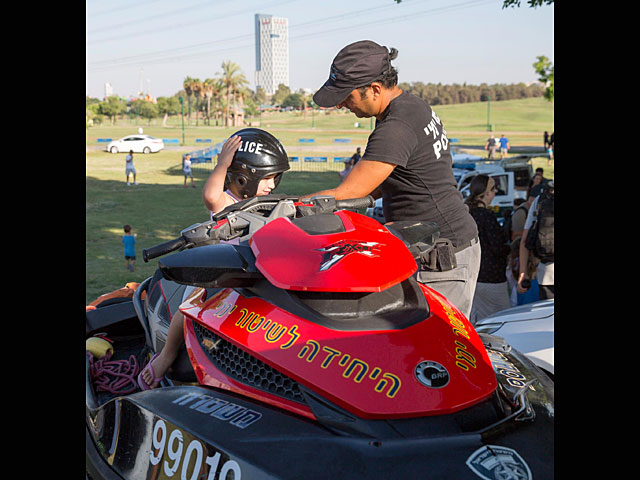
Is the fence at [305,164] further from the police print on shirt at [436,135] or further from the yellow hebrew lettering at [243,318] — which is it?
the yellow hebrew lettering at [243,318]

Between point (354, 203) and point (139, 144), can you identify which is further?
point (139, 144)

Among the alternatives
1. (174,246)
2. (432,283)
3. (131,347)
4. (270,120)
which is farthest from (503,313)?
(270,120)

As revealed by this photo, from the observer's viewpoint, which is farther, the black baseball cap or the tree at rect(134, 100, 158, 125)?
the tree at rect(134, 100, 158, 125)

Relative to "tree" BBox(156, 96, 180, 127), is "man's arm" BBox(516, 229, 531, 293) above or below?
below

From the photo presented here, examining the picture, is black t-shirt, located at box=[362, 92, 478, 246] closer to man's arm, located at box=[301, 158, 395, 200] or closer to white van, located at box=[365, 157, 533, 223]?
man's arm, located at box=[301, 158, 395, 200]

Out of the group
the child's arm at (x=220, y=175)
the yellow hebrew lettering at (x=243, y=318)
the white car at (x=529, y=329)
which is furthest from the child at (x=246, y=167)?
the white car at (x=529, y=329)

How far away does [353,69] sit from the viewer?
9.37 ft

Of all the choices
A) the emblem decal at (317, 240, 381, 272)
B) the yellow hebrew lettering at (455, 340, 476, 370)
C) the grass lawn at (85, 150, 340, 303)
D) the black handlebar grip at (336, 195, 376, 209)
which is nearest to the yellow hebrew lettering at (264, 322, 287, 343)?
the emblem decal at (317, 240, 381, 272)

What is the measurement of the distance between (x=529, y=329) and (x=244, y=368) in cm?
281

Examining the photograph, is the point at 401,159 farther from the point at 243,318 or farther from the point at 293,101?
the point at 293,101

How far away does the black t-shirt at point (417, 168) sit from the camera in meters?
2.90

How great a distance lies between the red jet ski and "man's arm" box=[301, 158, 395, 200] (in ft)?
1.56

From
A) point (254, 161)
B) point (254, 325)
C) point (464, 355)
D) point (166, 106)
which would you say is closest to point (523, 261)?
point (254, 161)

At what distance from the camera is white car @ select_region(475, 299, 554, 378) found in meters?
3.83
